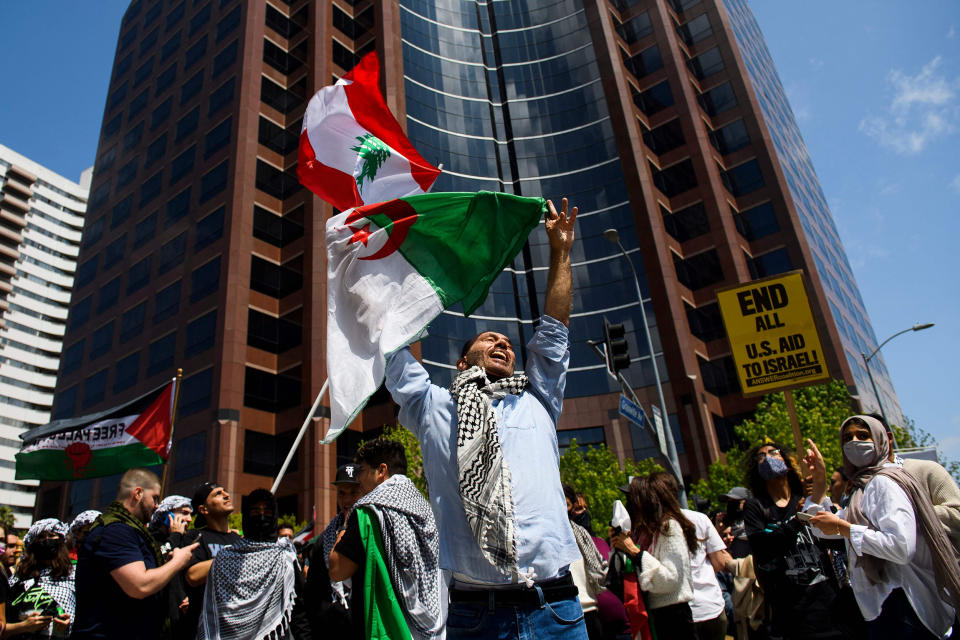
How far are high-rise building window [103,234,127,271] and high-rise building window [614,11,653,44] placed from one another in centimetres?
4262

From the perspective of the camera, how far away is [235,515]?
33.5 meters

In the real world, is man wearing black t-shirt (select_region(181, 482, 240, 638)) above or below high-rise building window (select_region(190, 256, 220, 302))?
below

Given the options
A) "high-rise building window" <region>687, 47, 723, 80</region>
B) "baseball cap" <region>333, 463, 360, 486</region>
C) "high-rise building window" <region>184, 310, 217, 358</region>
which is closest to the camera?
"baseball cap" <region>333, 463, 360, 486</region>

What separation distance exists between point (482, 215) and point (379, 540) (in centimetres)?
206

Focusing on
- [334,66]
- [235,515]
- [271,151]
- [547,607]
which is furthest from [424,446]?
[334,66]

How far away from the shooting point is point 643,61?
5103cm

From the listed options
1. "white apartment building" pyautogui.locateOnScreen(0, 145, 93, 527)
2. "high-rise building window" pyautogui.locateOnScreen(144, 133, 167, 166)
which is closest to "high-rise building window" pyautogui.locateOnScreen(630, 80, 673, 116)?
"high-rise building window" pyautogui.locateOnScreen(144, 133, 167, 166)

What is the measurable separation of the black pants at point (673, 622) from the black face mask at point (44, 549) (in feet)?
17.1

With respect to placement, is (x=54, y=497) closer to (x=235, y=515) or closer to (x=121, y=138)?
(x=235, y=515)

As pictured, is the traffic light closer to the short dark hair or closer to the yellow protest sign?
the yellow protest sign

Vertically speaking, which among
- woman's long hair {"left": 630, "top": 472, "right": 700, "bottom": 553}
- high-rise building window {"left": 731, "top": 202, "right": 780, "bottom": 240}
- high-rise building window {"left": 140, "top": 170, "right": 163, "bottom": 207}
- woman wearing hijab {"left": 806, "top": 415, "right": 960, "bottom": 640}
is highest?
high-rise building window {"left": 140, "top": 170, "right": 163, "bottom": 207}

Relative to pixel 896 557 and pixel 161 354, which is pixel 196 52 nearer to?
pixel 161 354

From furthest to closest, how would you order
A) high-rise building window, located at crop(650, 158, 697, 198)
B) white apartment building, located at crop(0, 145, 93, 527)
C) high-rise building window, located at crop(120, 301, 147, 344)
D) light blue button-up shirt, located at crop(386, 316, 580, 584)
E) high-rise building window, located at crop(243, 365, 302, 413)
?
white apartment building, located at crop(0, 145, 93, 527), high-rise building window, located at crop(650, 158, 697, 198), high-rise building window, located at crop(120, 301, 147, 344), high-rise building window, located at crop(243, 365, 302, 413), light blue button-up shirt, located at crop(386, 316, 580, 584)

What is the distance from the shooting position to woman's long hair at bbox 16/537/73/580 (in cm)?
571
